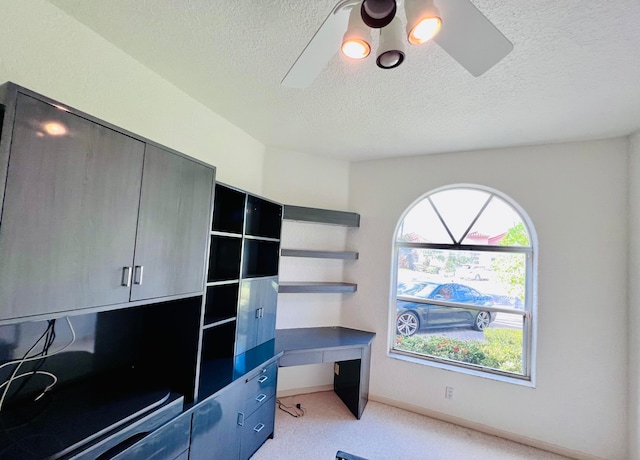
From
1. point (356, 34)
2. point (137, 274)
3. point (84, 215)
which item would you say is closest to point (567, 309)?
point (356, 34)

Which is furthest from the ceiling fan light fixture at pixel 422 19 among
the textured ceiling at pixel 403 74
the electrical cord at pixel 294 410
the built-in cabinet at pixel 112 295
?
the electrical cord at pixel 294 410

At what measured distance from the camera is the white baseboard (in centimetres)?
238

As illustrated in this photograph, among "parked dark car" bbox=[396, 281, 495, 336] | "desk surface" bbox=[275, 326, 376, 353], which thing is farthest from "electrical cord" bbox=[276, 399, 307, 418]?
"parked dark car" bbox=[396, 281, 495, 336]

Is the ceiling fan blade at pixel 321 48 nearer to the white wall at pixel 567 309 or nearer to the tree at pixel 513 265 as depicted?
the white wall at pixel 567 309

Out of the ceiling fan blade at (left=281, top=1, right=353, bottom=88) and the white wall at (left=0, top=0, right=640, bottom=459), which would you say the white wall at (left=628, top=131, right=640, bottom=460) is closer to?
the white wall at (left=0, top=0, right=640, bottom=459)

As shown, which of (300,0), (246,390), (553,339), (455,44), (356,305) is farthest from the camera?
(356,305)

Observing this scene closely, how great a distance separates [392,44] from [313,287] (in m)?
2.31

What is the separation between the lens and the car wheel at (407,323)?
3.12 metres

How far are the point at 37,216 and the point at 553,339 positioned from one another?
3475 mm

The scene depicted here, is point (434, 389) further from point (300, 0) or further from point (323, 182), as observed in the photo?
point (300, 0)

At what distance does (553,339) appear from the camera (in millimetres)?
2479

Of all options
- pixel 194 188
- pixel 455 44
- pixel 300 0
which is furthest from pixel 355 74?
pixel 194 188

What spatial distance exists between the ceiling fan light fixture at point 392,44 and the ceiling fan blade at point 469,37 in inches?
5.7

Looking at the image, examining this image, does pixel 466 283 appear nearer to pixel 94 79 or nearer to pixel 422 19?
pixel 422 19
